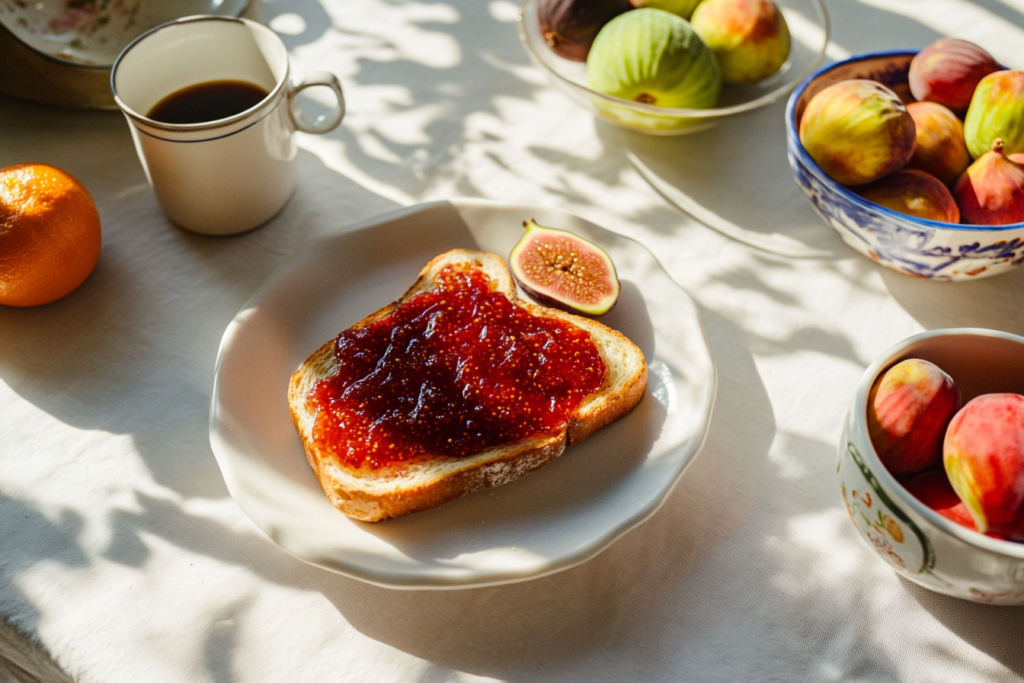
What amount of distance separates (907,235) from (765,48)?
62 cm

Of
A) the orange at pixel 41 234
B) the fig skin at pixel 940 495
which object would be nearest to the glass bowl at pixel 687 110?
the fig skin at pixel 940 495

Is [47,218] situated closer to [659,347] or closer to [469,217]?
[469,217]

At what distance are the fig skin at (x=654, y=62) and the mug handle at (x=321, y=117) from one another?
61cm

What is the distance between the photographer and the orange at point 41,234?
58.8 inches

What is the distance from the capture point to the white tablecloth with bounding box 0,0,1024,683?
1.24 meters

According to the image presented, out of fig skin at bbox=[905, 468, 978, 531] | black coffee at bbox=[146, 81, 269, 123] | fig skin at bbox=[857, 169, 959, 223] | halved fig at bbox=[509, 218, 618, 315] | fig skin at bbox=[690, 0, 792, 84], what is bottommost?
halved fig at bbox=[509, 218, 618, 315]

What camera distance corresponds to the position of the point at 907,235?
1503 millimetres

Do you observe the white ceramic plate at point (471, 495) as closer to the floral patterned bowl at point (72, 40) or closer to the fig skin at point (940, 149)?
the fig skin at point (940, 149)

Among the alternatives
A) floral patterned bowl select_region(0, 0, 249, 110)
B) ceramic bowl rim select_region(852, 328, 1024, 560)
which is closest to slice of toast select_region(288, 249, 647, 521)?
ceramic bowl rim select_region(852, 328, 1024, 560)

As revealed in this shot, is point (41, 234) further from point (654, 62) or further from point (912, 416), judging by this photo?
point (912, 416)

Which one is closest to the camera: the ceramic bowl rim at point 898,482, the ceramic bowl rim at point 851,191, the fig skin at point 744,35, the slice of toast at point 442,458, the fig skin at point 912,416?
the ceramic bowl rim at point 898,482

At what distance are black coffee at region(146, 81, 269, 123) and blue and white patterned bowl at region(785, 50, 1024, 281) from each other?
1226mm

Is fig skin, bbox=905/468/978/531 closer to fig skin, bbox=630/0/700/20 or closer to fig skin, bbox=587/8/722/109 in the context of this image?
fig skin, bbox=587/8/722/109

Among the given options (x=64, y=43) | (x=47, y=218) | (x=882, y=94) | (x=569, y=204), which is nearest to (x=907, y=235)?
(x=882, y=94)
